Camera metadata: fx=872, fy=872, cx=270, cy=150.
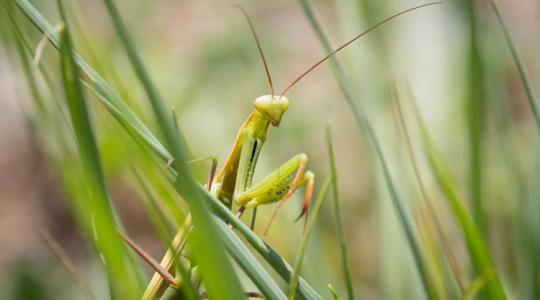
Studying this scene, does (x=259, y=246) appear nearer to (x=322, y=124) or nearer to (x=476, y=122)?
(x=476, y=122)

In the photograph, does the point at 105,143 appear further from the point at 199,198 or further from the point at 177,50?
the point at 199,198

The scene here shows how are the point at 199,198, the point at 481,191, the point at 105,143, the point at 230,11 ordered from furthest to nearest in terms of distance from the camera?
the point at 230,11 → the point at 105,143 → the point at 481,191 → the point at 199,198

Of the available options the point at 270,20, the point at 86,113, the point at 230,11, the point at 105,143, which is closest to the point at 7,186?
the point at 105,143

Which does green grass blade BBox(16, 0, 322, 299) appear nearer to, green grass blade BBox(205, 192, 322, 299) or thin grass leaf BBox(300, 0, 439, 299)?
green grass blade BBox(205, 192, 322, 299)

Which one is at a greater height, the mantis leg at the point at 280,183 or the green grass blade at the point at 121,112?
the green grass blade at the point at 121,112

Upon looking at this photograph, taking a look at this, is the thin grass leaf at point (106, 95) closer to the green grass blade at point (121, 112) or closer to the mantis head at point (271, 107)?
the green grass blade at point (121, 112)

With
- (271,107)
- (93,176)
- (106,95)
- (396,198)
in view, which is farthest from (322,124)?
(93,176)

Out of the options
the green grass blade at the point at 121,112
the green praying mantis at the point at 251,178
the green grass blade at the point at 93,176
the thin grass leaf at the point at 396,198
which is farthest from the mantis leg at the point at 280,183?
the green grass blade at the point at 93,176
